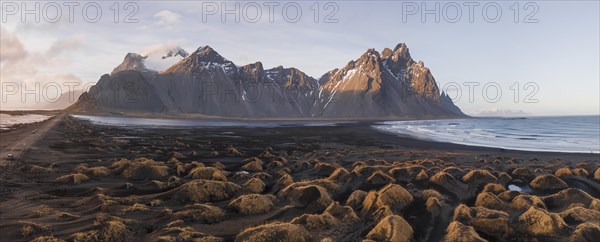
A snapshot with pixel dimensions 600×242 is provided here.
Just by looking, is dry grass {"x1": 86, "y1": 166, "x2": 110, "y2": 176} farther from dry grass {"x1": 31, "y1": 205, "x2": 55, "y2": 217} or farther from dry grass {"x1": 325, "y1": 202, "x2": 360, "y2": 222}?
dry grass {"x1": 325, "y1": 202, "x2": 360, "y2": 222}

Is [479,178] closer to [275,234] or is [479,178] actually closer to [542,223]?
[542,223]

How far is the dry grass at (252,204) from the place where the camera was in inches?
551

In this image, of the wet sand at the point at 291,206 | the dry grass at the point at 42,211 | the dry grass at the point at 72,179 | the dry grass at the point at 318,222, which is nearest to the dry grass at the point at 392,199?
the wet sand at the point at 291,206

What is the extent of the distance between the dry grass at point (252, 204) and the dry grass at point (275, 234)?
2676 millimetres

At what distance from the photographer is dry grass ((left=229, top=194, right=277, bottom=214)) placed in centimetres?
1398

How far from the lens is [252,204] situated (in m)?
14.2

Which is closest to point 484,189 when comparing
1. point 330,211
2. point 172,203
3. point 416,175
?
point 416,175

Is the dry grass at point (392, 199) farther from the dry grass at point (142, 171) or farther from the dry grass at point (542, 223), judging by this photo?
the dry grass at point (142, 171)

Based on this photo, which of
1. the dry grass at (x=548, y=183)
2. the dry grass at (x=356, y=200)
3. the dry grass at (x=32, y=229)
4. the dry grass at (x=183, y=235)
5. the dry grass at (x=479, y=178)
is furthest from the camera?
the dry grass at (x=479, y=178)

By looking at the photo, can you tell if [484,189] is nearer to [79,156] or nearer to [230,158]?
[230,158]

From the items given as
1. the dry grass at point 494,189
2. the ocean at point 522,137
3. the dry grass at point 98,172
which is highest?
the dry grass at point 98,172

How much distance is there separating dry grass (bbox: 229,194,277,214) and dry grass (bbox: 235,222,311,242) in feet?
8.78

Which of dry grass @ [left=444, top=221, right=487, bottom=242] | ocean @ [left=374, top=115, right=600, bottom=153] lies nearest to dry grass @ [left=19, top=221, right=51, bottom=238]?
dry grass @ [left=444, top=221, right=487, bottom=242]

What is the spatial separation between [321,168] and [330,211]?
Result: 33.2 feet
